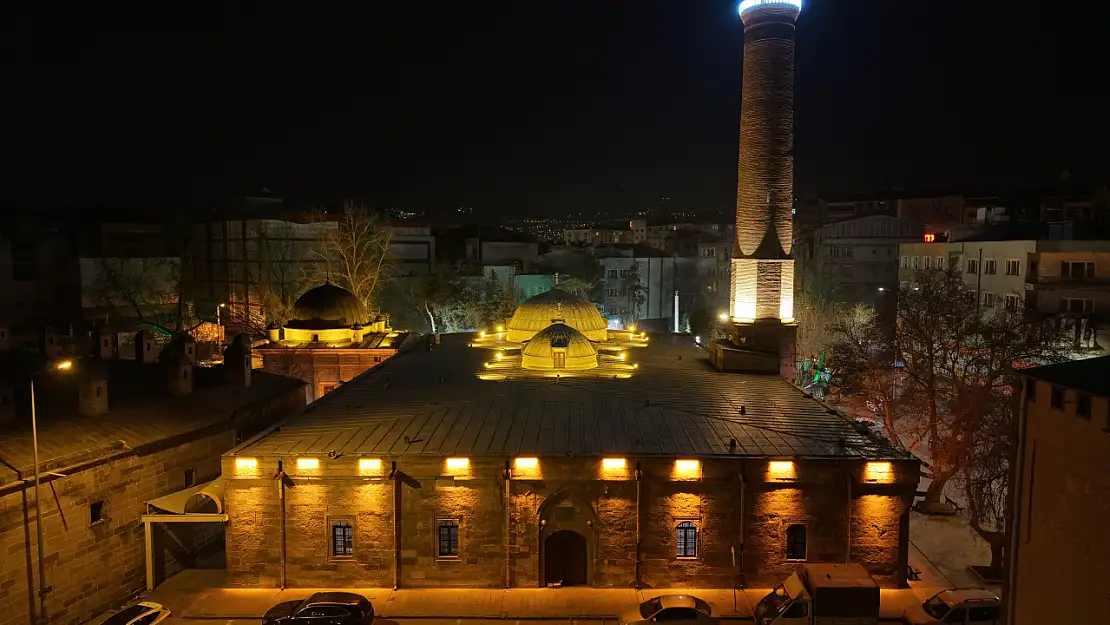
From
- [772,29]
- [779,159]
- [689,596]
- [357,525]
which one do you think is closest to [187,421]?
[357,525]

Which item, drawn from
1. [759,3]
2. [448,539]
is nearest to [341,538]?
[448,539]

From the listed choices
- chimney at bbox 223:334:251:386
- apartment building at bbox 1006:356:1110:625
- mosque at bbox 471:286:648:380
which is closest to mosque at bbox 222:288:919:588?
apartment building at bbox 1006:356:1110:625

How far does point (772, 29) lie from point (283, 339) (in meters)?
26.7

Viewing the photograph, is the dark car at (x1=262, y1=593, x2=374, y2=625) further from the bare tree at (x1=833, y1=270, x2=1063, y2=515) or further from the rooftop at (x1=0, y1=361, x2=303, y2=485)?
the bare tree at (x1=833, y1=270, x2=1063, y2=515)

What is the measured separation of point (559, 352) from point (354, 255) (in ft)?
75.5

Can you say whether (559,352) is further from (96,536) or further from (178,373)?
(96,536)

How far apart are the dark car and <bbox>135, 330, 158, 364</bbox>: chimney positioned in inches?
580

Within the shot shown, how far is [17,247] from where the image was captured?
48.2 metres

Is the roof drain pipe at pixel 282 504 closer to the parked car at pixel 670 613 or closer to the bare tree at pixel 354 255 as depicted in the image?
the parked car at pixel 670 613

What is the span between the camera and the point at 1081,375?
1171 centimetres

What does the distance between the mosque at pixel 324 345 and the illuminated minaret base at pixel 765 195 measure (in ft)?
55.7

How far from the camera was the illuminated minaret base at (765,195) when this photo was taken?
2795 cm

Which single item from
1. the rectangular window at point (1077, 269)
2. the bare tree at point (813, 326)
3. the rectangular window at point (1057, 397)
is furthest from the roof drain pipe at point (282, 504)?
the rectangular window at point (1077, 269)

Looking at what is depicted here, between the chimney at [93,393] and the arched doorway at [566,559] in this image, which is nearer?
the arched doorway at [566,559]
